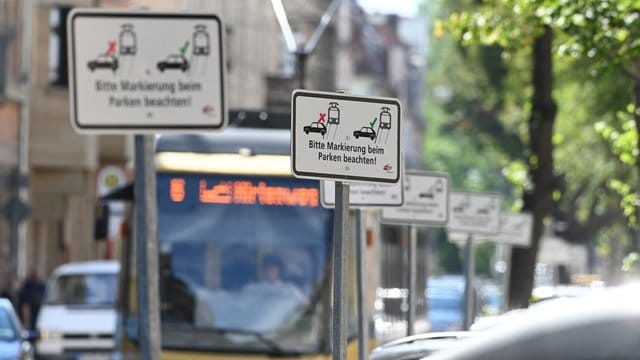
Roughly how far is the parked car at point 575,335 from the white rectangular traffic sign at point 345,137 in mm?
5298

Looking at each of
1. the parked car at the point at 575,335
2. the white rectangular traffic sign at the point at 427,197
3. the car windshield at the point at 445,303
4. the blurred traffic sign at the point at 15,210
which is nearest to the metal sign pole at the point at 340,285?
the parked car at the point at 575,335

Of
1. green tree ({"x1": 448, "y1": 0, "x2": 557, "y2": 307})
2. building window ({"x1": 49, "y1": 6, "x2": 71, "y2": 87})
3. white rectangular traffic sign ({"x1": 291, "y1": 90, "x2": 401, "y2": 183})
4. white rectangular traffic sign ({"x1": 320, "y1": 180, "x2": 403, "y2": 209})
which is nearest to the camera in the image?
white rectangular traffic sign ({"x1": 291, "y1": 90, "x2": 401, "y2": 183})

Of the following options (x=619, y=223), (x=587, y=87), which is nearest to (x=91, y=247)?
(x=619, y=223)

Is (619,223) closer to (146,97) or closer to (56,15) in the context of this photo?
(56,15)

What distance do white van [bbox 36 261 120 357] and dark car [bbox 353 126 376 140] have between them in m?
20.1

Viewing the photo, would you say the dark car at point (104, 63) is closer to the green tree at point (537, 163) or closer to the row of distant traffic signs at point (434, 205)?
the row of distant traffic signs at point (434, 205)

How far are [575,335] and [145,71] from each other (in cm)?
482

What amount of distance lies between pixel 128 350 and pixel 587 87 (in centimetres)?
2216

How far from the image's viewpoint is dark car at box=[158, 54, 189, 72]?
879 cm

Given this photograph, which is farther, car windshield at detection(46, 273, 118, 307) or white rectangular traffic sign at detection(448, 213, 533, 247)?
car windshield at detection(46, 273, 118, 307)

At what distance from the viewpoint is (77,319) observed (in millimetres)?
30297

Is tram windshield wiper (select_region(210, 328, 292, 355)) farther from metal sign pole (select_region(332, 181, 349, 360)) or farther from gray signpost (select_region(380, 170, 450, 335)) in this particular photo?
metal sign pole (select_region(332, 181, 349, 360))

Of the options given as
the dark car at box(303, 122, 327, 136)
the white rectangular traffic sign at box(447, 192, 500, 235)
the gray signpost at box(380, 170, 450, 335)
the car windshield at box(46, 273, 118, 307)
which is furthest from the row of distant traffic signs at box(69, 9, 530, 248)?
the car windshield at box(46, 273, 118, 307)

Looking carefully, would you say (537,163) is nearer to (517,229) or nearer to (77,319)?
(517,229)
